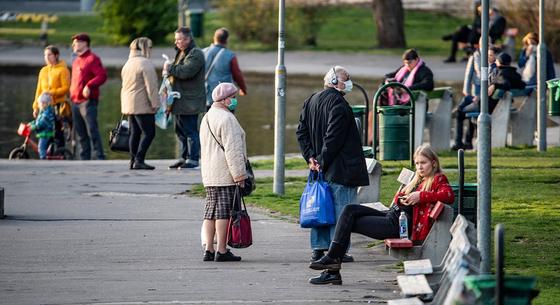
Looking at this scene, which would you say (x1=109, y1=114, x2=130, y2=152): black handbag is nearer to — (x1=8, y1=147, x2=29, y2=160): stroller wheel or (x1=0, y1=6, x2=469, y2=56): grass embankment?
(x1=8, y1=147, x2=29, y2=160): stroller wheel

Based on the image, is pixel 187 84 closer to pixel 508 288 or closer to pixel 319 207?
pixel 319 207

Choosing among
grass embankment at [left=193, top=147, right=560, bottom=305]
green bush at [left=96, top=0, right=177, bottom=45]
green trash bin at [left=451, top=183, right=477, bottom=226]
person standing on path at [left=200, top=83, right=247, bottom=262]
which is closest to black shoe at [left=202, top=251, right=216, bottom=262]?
person standing on path at [left=200, top=83, right=247, bottom=262]

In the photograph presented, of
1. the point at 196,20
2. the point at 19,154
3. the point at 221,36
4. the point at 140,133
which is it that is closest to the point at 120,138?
the point at 140,133

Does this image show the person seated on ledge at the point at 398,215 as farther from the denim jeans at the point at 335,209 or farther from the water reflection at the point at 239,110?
the water reflection at the point at 239,110

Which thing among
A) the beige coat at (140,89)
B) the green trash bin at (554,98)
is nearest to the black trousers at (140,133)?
the beige coat at (140,89)

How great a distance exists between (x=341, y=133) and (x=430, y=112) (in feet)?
31.2

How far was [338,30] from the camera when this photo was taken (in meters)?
47.3

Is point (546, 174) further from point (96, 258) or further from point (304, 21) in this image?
point (304, 21)

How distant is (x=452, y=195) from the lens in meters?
11.2

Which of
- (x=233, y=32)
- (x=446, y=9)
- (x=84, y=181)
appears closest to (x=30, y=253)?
(x=84, y=181)

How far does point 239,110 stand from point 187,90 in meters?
11.5

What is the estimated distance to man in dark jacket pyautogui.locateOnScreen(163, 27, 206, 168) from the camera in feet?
60.1

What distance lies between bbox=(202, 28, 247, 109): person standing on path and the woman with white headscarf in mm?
877

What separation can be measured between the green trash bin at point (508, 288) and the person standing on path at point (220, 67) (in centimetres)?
1117
